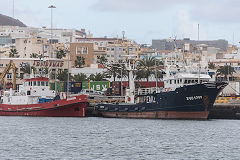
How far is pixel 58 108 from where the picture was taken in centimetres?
9488

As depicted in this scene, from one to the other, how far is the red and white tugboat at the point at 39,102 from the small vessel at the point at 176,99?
4793 millimetres

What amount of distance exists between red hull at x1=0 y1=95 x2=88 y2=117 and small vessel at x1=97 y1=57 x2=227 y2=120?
4015mm

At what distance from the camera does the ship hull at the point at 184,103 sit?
83.4 metres

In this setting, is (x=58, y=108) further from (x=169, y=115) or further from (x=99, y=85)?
(x=99, y=85)

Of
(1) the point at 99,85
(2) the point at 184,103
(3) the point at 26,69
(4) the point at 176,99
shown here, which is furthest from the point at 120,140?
(3) the point at 26,69

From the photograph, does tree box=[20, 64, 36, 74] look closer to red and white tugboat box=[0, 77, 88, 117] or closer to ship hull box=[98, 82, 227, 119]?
red and white tugboat box=[0, 77, 88, 117]

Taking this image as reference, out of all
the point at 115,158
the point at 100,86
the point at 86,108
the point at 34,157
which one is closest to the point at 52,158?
the point at 34,157

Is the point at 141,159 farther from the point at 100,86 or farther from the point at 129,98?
the point at 100,86

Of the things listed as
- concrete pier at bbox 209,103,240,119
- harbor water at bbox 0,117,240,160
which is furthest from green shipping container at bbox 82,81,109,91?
harbor water at bbox 0,117,240,160

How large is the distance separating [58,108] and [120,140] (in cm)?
3406

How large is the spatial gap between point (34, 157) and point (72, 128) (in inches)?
947

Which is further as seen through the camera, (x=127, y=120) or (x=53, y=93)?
(x=53, y=93)

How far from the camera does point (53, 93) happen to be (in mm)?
100188

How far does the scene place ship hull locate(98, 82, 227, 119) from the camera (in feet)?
274
